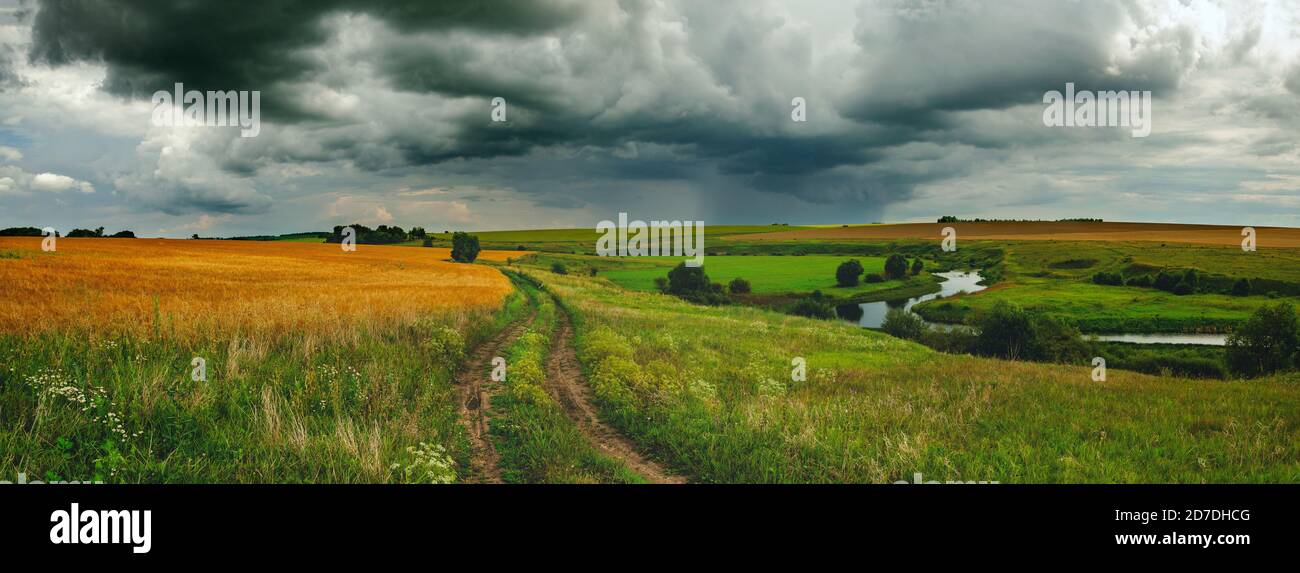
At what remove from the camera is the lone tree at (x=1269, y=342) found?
109 feet

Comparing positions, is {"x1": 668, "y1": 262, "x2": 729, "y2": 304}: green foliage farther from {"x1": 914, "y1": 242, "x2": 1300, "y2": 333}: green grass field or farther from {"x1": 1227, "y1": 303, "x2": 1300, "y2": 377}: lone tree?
{"x1": 1227, "y1": 303, "x2": 1300, "y2": 377}: lone tree

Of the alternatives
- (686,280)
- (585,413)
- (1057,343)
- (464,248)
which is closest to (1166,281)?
(1057,343)

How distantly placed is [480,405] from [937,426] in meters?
9.59

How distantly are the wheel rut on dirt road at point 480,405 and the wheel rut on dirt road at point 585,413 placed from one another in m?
1.71

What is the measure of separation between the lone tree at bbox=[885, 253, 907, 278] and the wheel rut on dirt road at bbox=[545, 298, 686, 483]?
91895 millimetres

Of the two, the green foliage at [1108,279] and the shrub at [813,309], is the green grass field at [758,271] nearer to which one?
the shrub at [813,309]

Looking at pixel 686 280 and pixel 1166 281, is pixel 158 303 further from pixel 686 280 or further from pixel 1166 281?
pixel 1166 281

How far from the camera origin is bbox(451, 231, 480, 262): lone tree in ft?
320

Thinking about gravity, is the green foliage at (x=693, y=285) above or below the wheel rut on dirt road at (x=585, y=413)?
above

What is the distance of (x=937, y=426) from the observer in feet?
32.4

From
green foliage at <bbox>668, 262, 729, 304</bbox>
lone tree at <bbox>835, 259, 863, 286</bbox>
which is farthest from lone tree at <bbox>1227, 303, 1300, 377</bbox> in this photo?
lone tree at <bbox>835, 259, 863, 286</bbox>

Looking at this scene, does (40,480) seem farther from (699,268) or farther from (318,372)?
(699,268)

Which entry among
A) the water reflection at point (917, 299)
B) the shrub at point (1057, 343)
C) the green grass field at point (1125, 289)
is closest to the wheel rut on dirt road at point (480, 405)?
the shrub at point (1057, 343)
